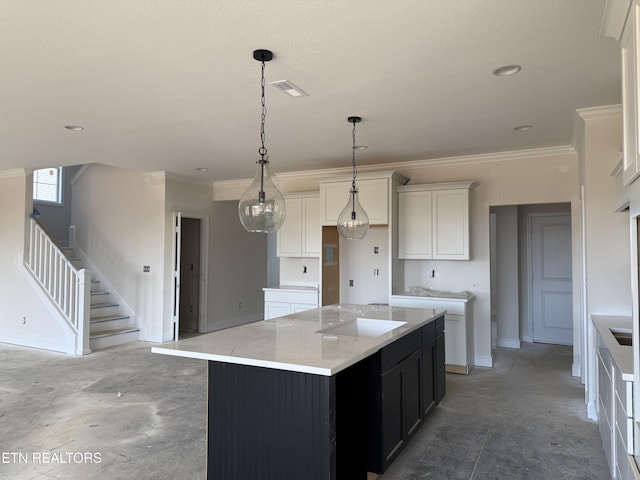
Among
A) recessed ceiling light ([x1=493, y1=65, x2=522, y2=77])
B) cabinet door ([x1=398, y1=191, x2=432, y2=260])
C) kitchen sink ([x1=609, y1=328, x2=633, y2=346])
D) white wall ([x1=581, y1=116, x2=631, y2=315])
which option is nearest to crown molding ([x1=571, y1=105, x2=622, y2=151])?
white wall ([x1=581, y1=116, x2=631, y2=315])

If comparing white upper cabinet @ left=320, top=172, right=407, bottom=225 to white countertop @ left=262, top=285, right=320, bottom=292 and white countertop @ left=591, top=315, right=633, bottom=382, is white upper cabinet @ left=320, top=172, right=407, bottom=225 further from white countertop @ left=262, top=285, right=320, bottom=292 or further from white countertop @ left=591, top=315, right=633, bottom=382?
white countertop @ left=591, top=315, right=633, bottom=382

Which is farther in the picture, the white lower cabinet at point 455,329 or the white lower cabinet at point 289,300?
the white lower cabinet at point 289,300

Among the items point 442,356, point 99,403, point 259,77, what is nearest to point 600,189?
point 442,356

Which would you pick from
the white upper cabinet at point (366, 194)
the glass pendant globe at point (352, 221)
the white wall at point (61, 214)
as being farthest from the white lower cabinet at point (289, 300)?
the white wall at point (61, 214)

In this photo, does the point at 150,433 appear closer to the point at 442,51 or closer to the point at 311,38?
the point at 311,38

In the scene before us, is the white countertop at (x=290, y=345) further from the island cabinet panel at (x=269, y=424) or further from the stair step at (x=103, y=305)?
the stair step at (x=103, y=305)

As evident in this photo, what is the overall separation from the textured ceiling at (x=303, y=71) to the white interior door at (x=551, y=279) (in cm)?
211

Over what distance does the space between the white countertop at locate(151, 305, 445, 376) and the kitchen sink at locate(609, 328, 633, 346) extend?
1.28 metres

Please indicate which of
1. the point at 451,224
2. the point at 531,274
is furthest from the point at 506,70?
the point at 531,274

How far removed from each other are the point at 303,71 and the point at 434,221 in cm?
304

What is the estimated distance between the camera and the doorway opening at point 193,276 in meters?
7.38

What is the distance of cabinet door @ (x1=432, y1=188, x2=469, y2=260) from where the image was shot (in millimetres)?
5180

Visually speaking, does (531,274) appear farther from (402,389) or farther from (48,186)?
(48,186)

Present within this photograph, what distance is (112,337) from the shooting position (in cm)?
639
